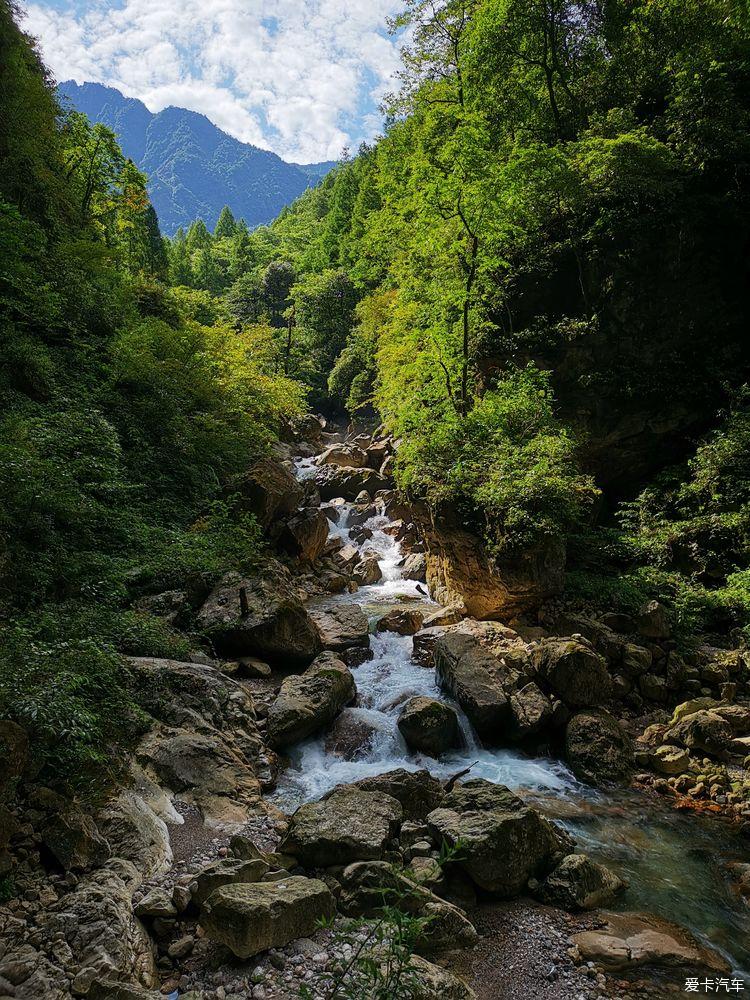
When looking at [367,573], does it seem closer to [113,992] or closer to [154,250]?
[113,992]

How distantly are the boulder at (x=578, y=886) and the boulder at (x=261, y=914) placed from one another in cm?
258

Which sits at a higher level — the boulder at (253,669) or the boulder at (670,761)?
the boulder at (253,669)

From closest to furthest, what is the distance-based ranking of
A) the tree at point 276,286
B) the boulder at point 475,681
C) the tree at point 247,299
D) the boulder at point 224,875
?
the boulder at point 224,875 → the boulder at point 475,681 → the tree at point 247,299 → the tree at point 276,286

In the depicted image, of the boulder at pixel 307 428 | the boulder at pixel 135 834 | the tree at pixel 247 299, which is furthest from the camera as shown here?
the tree at pixel 247 299

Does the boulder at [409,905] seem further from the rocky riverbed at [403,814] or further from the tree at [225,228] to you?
the tree at [225,228]

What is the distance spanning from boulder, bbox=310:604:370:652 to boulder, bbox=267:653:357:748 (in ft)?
4.20

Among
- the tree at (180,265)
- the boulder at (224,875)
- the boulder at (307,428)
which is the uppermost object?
the tree at (180,265)

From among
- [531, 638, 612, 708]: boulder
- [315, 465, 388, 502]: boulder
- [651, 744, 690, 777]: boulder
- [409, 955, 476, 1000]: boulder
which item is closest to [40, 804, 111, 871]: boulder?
[409, 955, 476, 1000]: boulder

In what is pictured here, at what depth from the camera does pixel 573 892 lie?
18.3 feet

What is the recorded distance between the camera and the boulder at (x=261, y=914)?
4.04m

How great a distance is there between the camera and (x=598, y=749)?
8422 mm

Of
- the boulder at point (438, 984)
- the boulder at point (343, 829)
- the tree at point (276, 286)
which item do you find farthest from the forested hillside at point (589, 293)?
the tree at point (276, 286)

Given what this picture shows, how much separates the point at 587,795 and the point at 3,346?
13.6 meters

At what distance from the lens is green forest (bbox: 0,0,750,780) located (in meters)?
10.8
